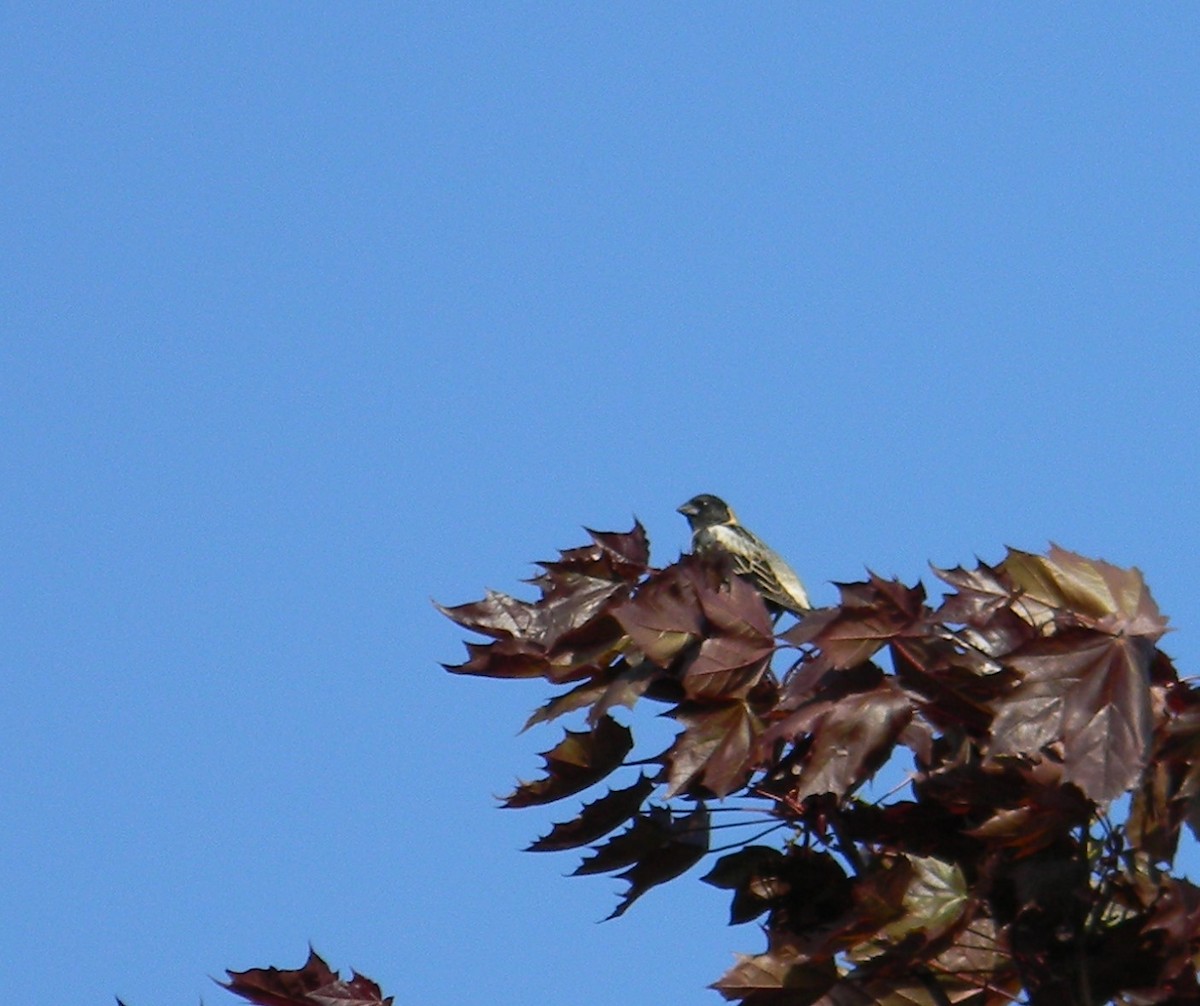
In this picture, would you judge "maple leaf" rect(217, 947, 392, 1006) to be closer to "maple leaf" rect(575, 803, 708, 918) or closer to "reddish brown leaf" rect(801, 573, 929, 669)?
"maple leaf" rect(575, 803, 708, 918)

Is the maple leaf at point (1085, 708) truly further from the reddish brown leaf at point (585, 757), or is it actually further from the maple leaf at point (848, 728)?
the reddish brown leaf at point (585, 757)

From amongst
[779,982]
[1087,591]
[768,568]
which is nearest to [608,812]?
[779,982]

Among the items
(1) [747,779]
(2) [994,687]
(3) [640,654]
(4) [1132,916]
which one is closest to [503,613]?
(3) [640,654]

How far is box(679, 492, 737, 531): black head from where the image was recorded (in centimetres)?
1377

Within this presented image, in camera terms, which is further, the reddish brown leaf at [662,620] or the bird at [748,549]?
the bird at [748,549]

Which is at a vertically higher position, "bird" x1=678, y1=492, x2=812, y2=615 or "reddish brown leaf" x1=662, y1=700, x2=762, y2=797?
"bird" x1=678, y1=492, x2=812, y2=615

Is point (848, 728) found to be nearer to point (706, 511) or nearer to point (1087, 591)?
point (1087, 591)

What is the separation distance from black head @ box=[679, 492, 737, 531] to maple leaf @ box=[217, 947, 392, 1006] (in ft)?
28.8

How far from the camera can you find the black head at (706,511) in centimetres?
1377

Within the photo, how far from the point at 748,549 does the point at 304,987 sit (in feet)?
24.3

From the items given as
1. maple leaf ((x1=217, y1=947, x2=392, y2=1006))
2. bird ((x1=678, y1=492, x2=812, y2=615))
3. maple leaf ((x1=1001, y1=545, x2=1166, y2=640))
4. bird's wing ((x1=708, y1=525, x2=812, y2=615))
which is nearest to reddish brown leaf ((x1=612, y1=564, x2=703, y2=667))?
maple leaf ((x1=1001, y1=545, x2=1166, y2=640))

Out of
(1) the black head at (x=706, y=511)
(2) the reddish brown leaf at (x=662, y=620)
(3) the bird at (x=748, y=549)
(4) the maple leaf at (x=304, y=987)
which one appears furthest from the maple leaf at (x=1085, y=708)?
(1) the black head at (x=706, y=511)

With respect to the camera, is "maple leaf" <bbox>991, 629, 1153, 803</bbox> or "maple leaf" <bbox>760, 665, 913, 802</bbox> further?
"maple leaf" <bbox>760, 665, 913, 802</bbox>

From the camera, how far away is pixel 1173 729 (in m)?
4.47
